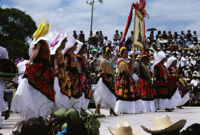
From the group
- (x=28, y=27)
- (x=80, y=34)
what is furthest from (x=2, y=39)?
(x=80, y=34)

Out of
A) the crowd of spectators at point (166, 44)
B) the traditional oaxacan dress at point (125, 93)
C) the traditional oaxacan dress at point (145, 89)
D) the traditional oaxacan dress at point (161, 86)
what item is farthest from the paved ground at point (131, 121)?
the crowd of spectators at point (166, 44)

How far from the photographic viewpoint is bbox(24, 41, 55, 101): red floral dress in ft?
19.9

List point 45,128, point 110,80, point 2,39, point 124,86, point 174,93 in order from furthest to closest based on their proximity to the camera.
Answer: point 2,39, point 174,93, point 124,86, point 110,80, point 45,128

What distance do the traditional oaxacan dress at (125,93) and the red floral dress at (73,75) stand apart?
2.85m

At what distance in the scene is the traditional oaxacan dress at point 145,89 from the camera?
11734 millimetres

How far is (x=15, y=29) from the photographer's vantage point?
46.3 metres

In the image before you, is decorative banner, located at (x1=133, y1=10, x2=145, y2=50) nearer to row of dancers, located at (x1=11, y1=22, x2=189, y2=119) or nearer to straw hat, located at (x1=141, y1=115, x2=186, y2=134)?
row of dancers, located at (x1=11, y1=22, x2=189, y2=119)

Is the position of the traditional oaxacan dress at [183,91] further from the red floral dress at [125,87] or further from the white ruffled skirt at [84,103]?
the white ruffled skirt at [84,103]

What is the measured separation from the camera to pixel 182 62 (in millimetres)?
21891

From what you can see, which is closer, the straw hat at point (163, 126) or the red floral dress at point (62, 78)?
the straw hat at point (163, 126)

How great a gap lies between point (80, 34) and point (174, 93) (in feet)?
43.7

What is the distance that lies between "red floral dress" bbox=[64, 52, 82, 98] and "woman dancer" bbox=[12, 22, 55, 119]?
1715 mm

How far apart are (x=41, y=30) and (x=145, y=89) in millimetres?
6047

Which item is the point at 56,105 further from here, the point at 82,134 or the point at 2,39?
the point at 2,39
